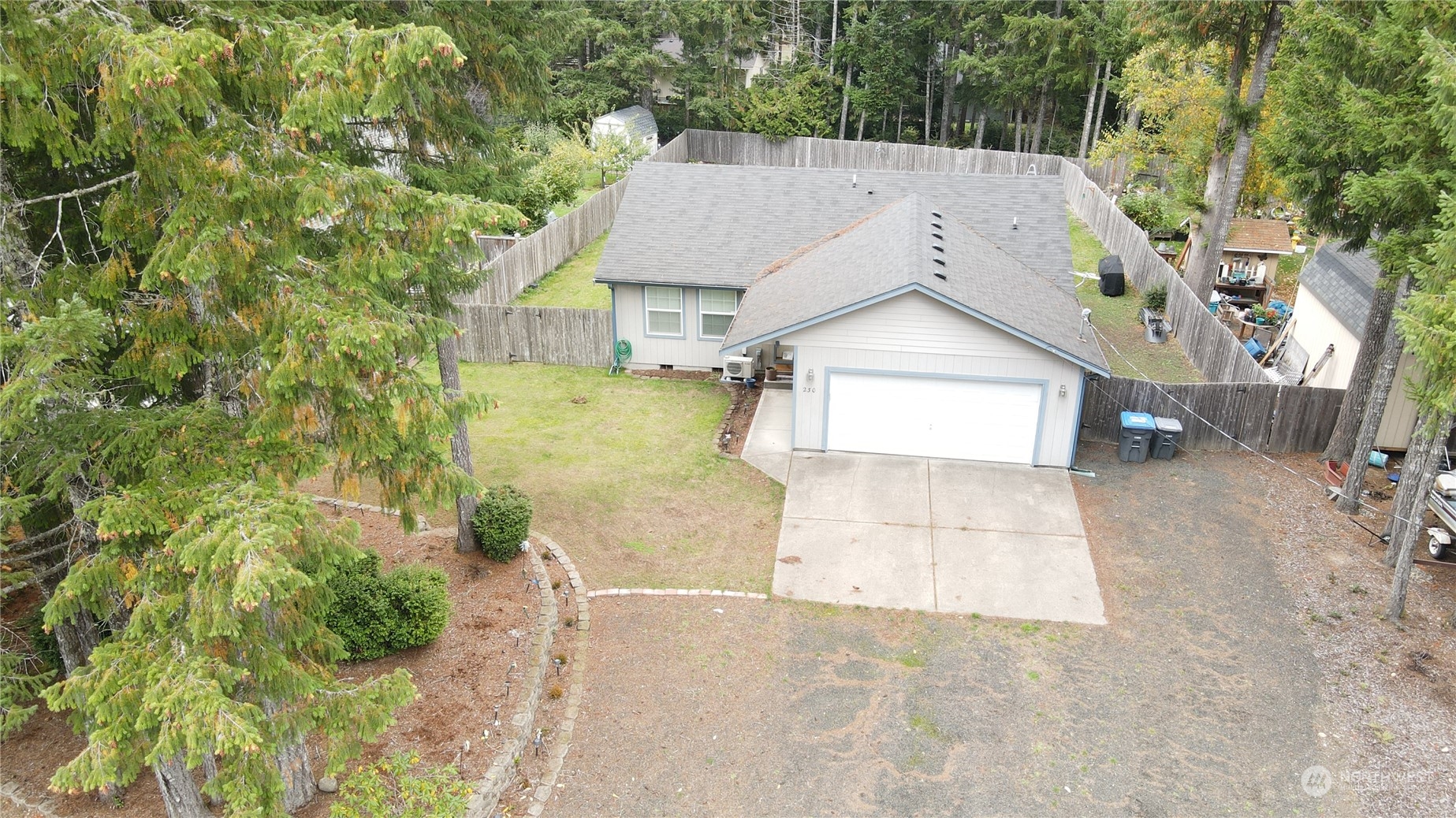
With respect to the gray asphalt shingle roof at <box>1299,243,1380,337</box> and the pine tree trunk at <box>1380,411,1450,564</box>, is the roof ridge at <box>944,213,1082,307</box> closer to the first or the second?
the gray asphalt shingle roof at <box>1299,243,1380,337</box>

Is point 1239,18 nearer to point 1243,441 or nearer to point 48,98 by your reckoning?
point 1243,441

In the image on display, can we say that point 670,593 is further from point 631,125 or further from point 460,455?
point 631,125

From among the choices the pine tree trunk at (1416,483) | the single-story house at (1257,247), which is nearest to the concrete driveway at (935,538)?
the pine tree trunk at (1416,483)

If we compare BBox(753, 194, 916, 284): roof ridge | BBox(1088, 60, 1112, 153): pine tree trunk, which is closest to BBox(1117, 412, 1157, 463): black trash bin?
BBox(753, 194, 916, 284): roof ridge

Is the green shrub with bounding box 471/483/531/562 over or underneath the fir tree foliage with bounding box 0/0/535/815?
underneath

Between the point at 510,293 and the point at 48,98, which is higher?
the point at 48,98

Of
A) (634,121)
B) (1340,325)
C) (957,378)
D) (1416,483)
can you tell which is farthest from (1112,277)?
(634,121)

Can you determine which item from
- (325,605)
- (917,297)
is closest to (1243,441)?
(917,297)
